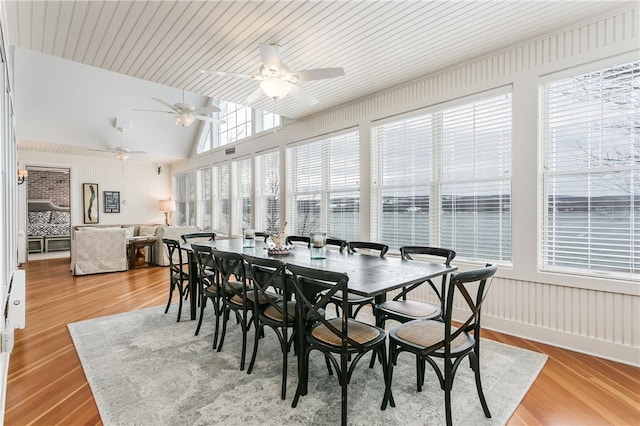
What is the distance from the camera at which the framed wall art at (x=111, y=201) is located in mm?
9406

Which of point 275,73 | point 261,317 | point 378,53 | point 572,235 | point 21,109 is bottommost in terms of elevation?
point 261,317

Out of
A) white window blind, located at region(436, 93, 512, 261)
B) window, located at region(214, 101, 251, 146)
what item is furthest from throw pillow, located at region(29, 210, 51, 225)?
white window blind, located at region(436, 93, 512, 261)

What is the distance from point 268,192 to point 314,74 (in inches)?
161

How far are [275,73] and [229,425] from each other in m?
2.71

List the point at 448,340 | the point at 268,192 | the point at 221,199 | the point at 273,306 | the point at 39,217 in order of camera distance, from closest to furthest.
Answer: the point at 448,340
the point at 273,306
the point at 268,192
the point at 221,199
the point at 39,217

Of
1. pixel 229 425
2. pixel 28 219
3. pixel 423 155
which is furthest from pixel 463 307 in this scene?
pixel 28 219

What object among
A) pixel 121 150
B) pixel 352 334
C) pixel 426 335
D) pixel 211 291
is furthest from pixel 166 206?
pixel 426 335

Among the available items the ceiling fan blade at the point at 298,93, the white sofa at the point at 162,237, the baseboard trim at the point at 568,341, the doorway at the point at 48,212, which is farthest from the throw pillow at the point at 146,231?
the baseboard trim at the point at 568,341

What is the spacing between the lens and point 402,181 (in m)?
4.30

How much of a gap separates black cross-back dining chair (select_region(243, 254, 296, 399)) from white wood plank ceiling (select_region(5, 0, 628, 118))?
6.93 ft

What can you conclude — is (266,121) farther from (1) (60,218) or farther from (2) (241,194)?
(1) (60,218)

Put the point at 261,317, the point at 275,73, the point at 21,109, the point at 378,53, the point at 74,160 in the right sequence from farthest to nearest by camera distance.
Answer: the point at 74,160 → the point at 21,109 → the point at 378,53 → the point at 275,73 → the point at 261,317

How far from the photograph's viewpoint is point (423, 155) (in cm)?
408

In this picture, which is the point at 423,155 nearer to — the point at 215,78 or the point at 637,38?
the point at 637,38
